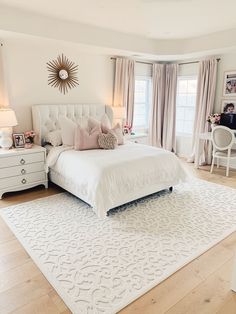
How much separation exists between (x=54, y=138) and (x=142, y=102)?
2.82m

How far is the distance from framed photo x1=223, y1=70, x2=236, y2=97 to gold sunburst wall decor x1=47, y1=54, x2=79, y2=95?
9.85ft

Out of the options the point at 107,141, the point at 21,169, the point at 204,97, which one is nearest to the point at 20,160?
the point at 21,169

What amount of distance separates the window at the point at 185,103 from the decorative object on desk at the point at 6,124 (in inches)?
154

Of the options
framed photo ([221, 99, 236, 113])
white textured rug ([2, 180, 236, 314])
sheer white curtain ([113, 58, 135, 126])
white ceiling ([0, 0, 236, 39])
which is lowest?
white textured rug ([2, 180, 236, 314])

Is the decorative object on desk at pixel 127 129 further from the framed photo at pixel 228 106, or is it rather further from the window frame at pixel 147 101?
the framed photo at pixel 228 106

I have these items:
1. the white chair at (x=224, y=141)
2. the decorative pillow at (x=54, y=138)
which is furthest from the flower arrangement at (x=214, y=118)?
the decorative pillow at (x=54, y=138)

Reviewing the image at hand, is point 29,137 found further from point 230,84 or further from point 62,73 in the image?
point 230,84

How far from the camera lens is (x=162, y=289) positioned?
1855 mm

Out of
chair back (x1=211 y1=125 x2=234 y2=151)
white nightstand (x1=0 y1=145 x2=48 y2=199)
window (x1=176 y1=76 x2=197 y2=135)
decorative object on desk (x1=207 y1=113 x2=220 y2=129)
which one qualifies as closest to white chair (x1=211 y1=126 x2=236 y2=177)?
chair back (x1=211 y1=125 x2=234 y2=151)

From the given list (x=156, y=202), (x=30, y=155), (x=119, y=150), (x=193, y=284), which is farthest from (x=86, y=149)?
(x=193, y=284)

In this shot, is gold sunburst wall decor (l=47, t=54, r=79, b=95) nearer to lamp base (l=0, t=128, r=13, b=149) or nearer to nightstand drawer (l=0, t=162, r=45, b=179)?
lamp base (l=0, t=128, r=13, b=149)

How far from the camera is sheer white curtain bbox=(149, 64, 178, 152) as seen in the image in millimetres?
5707

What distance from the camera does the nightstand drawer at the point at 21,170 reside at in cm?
338

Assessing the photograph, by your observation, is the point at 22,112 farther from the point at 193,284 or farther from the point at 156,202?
the point at 193,284
